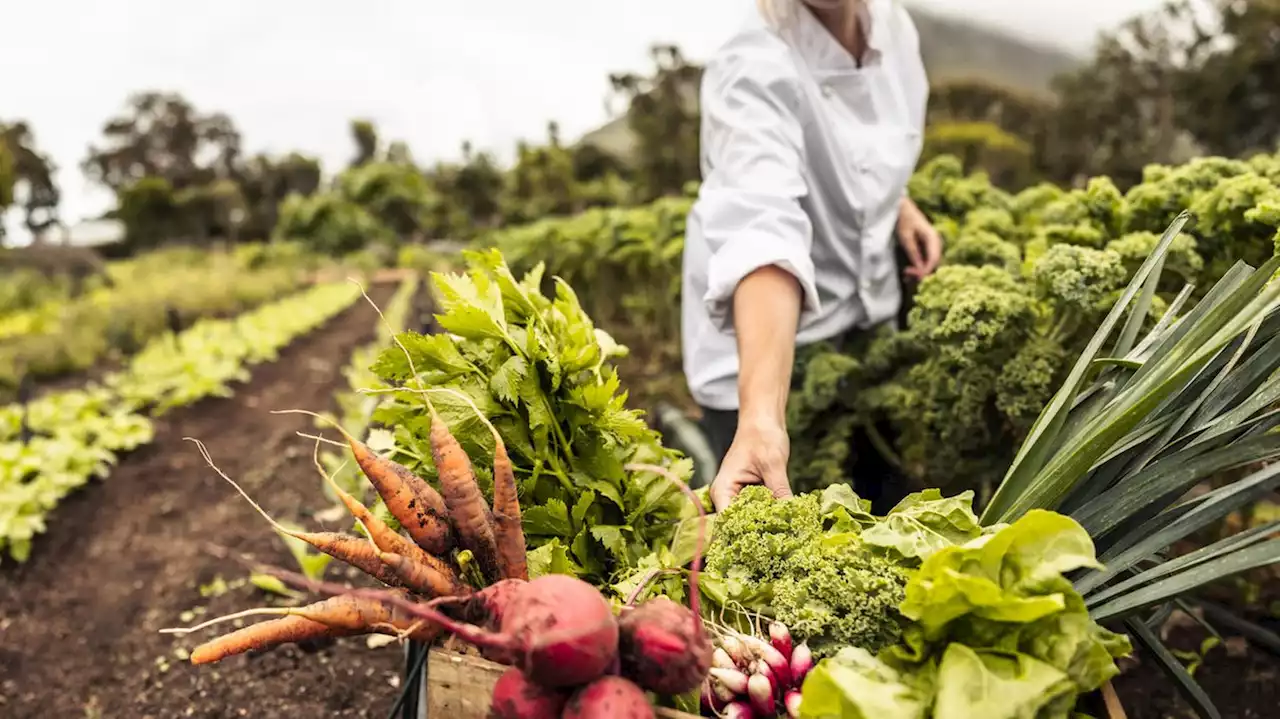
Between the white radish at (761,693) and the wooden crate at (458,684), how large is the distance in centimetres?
38

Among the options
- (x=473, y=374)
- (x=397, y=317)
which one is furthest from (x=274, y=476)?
(x=397, y=317)

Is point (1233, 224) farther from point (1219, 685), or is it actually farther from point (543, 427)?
point (543, 427)

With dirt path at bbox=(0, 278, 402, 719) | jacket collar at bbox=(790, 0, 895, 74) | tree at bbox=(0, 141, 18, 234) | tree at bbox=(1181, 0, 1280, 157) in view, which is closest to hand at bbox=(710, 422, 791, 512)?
jacket collar at bbox=(790, 0, 895, 74)

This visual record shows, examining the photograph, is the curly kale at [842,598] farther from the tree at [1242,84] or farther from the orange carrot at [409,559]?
the tree at [1242,84]

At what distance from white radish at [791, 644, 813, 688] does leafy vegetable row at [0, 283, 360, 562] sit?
3.76 m

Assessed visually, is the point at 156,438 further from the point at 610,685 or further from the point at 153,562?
the point at 610,685

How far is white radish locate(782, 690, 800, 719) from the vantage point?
4.07 ft

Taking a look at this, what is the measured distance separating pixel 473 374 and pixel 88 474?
13.0ft

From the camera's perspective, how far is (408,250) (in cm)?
2644

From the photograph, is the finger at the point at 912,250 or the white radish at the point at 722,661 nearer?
the white radish at the point at 722,661

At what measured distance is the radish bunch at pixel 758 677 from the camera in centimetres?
128

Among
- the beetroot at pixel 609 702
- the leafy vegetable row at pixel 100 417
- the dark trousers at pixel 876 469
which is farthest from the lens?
A: the leafy vegetable row at pixel 100 417

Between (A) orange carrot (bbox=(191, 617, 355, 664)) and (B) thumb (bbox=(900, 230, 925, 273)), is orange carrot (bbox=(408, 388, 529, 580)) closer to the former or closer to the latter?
(A) orange carrot (bbox=(191, 617, 355, 664))

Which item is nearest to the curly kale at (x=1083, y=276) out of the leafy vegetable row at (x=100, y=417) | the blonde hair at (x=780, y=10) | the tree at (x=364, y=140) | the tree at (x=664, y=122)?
the blonde hair at (x=780, y=10)
